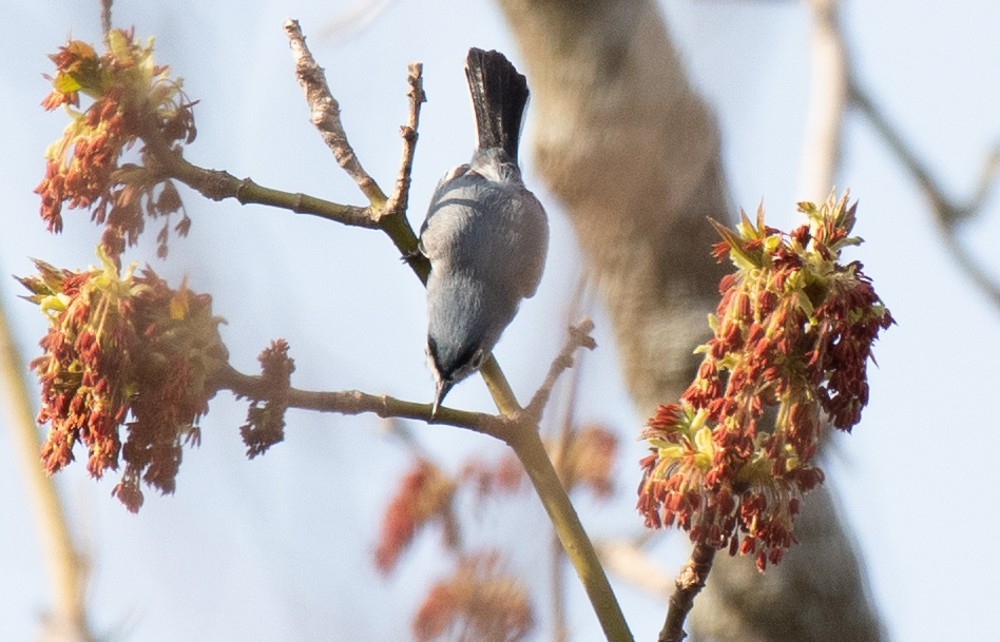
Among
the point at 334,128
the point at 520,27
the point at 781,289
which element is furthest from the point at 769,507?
the point at 520,27

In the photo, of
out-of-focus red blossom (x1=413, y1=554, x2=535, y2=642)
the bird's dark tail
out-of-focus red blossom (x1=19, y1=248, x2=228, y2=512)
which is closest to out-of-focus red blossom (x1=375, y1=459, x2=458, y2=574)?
out-of-focus red blossom (x1=413, y1=554, x2=535, y2=642)

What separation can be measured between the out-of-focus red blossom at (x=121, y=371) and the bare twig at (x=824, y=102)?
8.41ft

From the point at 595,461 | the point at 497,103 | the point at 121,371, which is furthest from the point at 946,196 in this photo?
the point at 121,371

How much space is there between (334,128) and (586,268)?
908mm

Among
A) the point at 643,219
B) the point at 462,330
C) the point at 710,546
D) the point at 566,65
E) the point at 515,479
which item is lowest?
the point at 515,479

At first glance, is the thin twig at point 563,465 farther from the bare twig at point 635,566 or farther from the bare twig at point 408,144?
the bare twig at point 635,566

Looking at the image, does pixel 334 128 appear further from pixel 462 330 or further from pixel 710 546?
pixel 462 330

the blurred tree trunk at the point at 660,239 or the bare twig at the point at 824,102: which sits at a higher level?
the bare twig at the point at 824,102

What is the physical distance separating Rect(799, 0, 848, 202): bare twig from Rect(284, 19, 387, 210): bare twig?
6.66 feet

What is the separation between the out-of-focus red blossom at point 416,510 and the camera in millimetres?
1461

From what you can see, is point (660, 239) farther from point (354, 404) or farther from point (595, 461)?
point (354, 404)

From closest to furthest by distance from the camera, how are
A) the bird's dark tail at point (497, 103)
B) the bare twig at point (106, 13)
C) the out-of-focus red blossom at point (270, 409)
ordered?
the bare twig at point (106, 13)
the out-of-focus red blossom at point (270, 409)
the bird's dark tail at point (497, 103)

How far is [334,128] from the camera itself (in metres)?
2.21

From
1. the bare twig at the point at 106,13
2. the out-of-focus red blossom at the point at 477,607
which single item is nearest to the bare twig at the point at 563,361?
the out-of-focus red blossom at the point at 477,607
